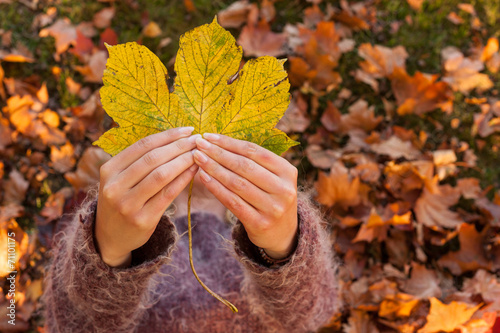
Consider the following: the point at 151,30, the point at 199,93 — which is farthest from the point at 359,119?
the point at 199,93

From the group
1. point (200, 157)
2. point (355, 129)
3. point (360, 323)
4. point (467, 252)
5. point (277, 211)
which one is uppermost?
point (200, 157)

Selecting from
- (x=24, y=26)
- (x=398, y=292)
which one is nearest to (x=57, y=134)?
(x=24, y=26)

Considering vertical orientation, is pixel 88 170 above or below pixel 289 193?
below

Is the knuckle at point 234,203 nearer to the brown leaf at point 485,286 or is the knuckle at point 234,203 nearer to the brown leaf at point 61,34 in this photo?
the brown leaf at point 485,286

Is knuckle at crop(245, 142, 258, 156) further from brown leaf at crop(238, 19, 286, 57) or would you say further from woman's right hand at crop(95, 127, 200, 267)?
brown leaf at crop(238, 19, 286, 57)

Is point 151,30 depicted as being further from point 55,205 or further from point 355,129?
point 355,129

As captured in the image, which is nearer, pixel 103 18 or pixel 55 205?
pixel 55 205

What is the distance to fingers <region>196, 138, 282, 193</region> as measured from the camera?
655 millimetres

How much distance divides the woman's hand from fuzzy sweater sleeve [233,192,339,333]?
0.11 meters

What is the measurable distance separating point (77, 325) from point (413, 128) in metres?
1.47

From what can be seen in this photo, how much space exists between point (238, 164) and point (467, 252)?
4.21 feet

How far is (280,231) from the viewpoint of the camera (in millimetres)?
777

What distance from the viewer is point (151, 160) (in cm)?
A: 64

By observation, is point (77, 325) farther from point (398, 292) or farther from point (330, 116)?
point (330, 116)
